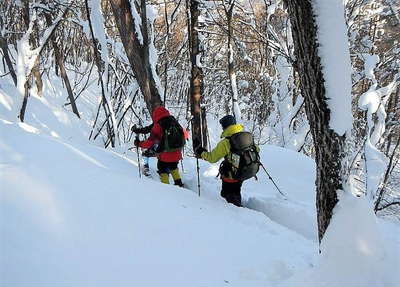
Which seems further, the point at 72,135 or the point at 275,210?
the point at 72,135

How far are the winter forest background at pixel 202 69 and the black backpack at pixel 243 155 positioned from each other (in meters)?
0.83

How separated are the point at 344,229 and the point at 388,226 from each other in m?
2.80

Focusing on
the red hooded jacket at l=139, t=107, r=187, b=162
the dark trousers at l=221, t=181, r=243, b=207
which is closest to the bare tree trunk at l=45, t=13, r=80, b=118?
the red hooded jacket at l=139, t=107, r=187, b=162

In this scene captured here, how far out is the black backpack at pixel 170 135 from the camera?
6.05 metres

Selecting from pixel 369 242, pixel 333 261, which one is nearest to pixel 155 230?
pixel 333 261

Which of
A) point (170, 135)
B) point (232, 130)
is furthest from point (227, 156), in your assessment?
point (170, 135)

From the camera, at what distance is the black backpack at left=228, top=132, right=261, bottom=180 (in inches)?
209

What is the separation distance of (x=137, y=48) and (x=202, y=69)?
16.3 ft

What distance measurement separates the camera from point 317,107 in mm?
2867

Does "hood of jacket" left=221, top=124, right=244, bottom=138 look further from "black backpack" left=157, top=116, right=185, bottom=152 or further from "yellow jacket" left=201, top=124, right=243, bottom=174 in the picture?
"black backpack" left=157, top=116, right=185, bottom=152

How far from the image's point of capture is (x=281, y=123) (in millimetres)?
11828

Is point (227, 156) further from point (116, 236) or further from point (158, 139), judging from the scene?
point (116, 236)

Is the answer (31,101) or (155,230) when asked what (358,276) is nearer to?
(155,230)

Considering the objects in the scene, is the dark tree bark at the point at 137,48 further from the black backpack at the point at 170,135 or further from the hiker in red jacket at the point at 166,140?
the black backpack at the point at 170,135
